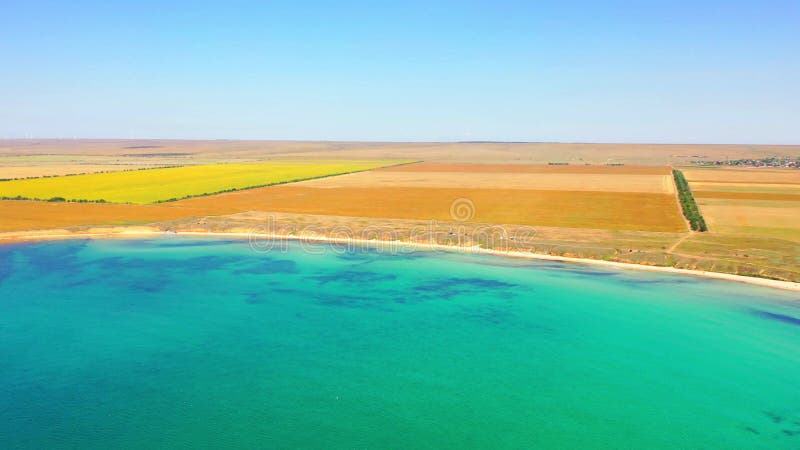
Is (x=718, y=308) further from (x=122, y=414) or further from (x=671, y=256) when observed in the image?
(x=122, y=414)

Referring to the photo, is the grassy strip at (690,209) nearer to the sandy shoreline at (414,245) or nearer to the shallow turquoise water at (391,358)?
the sandy shoreline at (414,245)

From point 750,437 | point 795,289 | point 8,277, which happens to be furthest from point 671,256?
point 8,277

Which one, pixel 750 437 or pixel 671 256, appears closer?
pixel 750 437

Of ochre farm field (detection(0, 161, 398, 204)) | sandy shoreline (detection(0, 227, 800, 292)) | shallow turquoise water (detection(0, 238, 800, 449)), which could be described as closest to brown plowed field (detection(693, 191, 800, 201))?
sandy shoreline (detection(0, 227, 800, 292))

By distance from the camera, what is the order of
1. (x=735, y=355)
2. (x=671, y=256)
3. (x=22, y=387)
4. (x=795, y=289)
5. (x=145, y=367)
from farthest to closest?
1. (x=671, y=256)
2. (x=795, y=289)
3. (x=735, y=355)
4. (x=145, y=367)
5. (x=22, y=387)

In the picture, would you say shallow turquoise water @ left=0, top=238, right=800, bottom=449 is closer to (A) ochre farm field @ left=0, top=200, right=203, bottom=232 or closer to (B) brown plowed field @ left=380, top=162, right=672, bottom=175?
(A) ochre farm field @ left=0, top=200, right=203, bottom=232

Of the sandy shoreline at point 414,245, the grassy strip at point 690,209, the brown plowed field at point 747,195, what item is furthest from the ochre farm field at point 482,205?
the sandy shoreline at point 414,245
